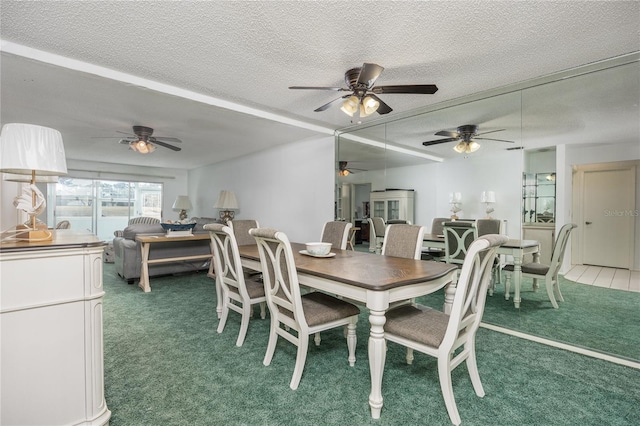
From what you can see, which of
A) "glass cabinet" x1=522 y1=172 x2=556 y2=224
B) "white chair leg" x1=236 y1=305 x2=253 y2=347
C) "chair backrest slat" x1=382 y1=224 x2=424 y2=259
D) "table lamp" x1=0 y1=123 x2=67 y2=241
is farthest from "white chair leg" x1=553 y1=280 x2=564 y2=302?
"table lamp" x1=0 y1=123 x2=67 y2=241

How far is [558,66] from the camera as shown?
8.01 ft

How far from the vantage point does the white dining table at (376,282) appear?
58.5 inches

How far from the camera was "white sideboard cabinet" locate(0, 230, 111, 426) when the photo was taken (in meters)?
1.19

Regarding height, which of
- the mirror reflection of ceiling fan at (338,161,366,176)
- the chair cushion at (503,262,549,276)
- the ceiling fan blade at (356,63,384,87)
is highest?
the ceiling fan blade at (356,63,384,87)

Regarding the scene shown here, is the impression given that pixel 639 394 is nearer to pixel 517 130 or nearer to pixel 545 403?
pixel 545 403

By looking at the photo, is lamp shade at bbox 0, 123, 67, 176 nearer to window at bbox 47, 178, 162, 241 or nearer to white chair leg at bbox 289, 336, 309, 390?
white chair leg at bbox 289, 336, 309, 390

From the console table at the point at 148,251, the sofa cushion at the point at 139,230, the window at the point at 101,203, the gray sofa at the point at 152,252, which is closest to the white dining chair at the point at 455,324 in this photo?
the console table at the point at 148,251

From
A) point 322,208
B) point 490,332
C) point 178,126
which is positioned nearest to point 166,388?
point 490,332

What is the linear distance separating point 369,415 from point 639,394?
1.62 m

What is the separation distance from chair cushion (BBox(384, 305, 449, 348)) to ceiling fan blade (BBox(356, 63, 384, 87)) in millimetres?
1614

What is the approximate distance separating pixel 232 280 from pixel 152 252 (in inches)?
94.7

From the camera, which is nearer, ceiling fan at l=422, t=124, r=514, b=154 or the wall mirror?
the wall mirror

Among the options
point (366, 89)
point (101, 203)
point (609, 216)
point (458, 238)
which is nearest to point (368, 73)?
point (366, 89)

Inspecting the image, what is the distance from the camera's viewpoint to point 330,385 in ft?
5.77
